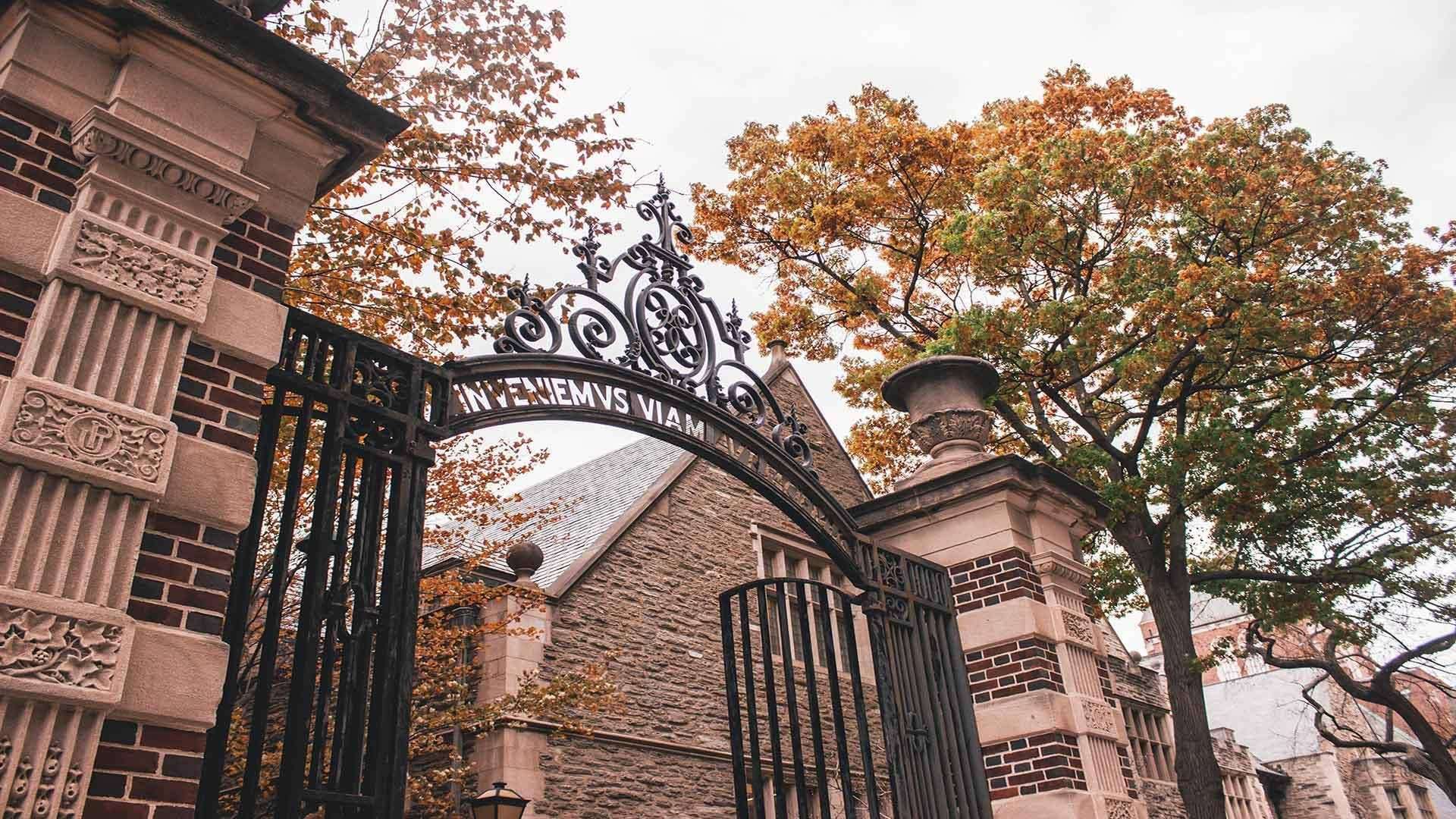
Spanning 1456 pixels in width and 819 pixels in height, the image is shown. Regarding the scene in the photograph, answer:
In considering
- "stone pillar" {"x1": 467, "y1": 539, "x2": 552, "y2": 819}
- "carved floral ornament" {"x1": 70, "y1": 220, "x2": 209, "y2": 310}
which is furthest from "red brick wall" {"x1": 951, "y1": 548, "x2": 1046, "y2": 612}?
"stone pillar" {"x1": 467, "y1": 539, "x2": 552, "y2": 819}

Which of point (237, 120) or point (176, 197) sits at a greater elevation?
point (237, 120)

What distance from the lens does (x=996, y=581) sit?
622 centimetres

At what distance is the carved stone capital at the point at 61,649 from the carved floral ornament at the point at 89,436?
39cm

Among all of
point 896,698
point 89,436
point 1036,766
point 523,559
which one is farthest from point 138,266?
point 523,559

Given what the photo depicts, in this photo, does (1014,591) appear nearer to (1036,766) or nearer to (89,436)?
(1036,766)

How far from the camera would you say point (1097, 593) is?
10.6 m

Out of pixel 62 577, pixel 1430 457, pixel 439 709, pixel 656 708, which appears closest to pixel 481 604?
pixel 439 709

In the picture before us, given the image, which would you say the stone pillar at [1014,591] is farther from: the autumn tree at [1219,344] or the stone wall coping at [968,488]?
the autumn tree at [1219,344]

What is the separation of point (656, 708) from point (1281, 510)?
7436 mm

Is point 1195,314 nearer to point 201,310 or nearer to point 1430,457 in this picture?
point 1430,457

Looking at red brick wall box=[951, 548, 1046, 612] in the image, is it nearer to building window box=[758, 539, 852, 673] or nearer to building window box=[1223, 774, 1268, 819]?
building window box=[758, 539, 852, 673]

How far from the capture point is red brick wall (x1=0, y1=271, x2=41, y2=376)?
2.77 metres

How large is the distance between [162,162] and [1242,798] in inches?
1136

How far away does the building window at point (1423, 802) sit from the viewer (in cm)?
3188
